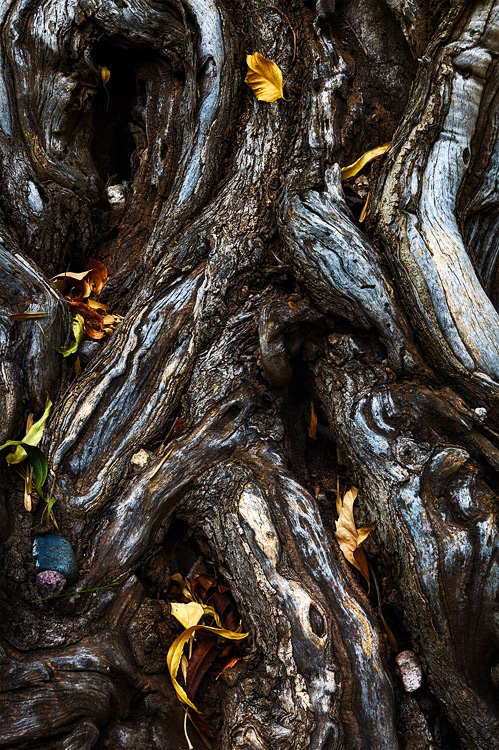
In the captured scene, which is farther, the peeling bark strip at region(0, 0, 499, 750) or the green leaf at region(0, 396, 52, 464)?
the green leaf at region(0, 396, 52, 464)

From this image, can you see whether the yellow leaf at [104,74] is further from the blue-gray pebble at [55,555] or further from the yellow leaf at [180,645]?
the yellow leaf at [180,645]

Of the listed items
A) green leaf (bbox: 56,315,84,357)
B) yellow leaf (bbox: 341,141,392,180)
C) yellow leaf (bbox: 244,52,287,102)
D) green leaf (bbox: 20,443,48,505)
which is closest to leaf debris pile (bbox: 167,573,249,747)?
green leaf (bbox: 20,443,48,505)

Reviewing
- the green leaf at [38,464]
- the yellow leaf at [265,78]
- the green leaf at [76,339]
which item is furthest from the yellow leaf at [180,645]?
the yellow leaf at [265,78]

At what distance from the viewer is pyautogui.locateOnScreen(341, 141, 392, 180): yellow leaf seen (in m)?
2.20

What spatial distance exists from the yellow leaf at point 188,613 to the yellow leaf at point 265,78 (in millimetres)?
2026

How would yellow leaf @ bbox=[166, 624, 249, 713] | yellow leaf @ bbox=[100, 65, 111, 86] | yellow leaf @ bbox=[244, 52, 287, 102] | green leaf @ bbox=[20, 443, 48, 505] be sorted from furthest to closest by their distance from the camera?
yellow leaf @ bbox=[100, 65, 111, 86] → yellow leaf @ bbox=[244, 52, 287, 102] → green leaf @ bbox=[20, 443, 48, 505] → yellow leaf @ bbox=[166, 624, 249, 713]

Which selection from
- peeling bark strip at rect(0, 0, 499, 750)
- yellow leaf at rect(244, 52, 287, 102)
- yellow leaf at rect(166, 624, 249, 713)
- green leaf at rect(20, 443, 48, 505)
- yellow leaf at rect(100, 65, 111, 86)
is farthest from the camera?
yellow leaf at rect(100, 65, 111, 86)

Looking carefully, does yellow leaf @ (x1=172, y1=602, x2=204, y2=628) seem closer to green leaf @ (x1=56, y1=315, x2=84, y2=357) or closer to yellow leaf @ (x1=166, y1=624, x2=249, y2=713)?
yellow leaf @ (x1=166, y1=624, x2=249, y2=713)

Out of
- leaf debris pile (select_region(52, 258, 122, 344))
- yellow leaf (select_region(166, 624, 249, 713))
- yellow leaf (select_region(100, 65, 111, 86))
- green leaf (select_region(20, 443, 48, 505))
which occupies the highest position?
yellow leaf (select_region(100, 65, 111, 86))

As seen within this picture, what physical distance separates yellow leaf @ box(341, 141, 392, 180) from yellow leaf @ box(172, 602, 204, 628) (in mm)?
1693

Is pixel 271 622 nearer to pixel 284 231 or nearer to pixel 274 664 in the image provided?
pixel 274 664

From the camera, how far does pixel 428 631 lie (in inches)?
69.4

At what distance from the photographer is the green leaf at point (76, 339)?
7.44 feet

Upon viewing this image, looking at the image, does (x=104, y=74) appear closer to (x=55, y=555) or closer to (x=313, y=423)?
(x=313, y=423)
